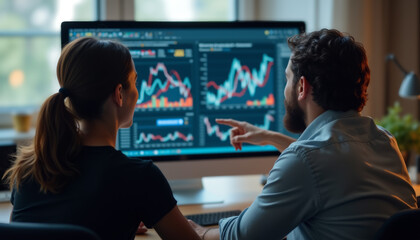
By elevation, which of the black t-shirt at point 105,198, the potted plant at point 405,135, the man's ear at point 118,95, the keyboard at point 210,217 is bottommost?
the keyboard at point 210,217

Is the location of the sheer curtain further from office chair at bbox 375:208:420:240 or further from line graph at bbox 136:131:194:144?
office chair at bbox 375:208:420:240

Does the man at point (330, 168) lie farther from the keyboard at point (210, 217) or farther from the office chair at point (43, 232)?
the office chair at point (43, 232)

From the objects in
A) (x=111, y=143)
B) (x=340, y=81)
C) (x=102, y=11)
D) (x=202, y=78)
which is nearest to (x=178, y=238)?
(x=111, y=143)

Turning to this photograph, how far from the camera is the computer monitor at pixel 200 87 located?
1784 mm

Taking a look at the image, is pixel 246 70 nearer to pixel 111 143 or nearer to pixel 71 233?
pixel 111 143

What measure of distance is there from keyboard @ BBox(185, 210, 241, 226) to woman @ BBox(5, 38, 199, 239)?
0.92 ft

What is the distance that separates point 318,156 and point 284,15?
5.96ft

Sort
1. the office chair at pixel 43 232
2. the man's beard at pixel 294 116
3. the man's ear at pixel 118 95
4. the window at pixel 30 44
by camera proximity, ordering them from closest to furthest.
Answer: the office chair at pixel 43 232, the man's ear at pixel 118 95, the man's beard at pixel 294 116, the window at pixel 30 44

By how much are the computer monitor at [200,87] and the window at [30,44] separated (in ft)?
3.95

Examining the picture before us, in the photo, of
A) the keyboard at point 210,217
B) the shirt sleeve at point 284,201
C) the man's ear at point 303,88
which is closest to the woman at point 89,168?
the shirt sleeve at point 284,201

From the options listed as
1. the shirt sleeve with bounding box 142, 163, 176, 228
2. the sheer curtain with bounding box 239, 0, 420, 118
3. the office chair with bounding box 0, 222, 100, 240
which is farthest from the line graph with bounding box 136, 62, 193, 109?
the sheer curtain with bounding box 239, 0, 420, 118

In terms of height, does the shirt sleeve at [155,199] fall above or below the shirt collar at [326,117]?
below

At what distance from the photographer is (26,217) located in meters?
1.22

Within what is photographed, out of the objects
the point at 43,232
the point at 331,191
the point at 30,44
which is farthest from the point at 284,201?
the point at 30,44
